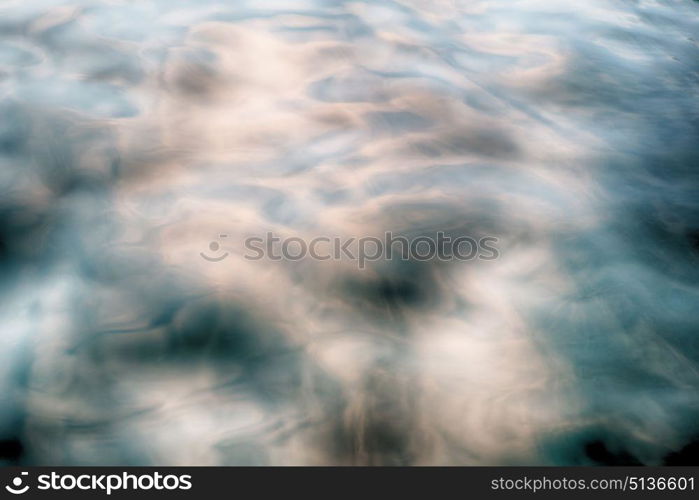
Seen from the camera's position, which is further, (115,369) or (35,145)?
(35,145)

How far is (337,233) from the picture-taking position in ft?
→ 3.43

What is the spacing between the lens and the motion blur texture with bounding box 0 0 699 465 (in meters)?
0.80

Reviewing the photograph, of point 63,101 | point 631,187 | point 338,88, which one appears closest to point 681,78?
point 631,187

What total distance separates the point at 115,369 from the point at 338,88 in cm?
80

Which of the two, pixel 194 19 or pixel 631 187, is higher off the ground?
pixel 194 19

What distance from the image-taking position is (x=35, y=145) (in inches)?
45.4

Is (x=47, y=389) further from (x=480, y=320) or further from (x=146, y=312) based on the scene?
(x=480, y=320)

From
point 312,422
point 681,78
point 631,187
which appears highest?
point 681,78

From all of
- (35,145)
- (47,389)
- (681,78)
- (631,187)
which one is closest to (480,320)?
(631,187)

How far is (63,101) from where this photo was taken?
1.26m

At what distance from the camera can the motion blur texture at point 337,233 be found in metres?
0.80

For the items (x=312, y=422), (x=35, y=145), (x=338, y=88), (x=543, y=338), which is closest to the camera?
(x=312, y=422)

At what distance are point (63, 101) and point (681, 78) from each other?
1400mm

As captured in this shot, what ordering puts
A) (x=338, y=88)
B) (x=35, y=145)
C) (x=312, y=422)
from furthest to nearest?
1. (x=338, y=88)
2. (x=35, y=145)
3. (x=312, y=422)
